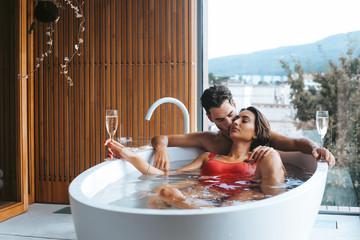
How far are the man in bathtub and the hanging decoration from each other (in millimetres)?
1393

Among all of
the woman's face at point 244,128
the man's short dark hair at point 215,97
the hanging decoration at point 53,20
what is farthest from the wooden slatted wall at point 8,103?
the woman's face at point 244,128

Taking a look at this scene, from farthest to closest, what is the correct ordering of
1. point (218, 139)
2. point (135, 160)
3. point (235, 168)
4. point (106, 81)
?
1. point (106, 81)
2. point (218, 139)
3. point (135, 160)
4. point (235, 168)

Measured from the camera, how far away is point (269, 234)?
156cm

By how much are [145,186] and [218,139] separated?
2.49ft

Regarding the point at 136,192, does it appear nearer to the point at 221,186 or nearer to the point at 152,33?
the point at 221,186

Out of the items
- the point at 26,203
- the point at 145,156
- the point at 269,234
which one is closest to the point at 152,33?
the point at 145,156

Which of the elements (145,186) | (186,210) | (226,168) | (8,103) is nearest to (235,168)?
(226,168)

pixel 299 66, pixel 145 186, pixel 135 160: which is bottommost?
pixel 145 186

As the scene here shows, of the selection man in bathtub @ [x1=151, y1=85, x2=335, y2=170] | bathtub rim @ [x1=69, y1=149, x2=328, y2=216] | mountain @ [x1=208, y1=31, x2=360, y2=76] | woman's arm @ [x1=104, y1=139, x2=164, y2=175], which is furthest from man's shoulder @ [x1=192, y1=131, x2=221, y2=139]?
mountain @ [x1=208, y1=31, x2=360, y2=76]

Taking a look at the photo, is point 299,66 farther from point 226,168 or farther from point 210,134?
point 226,168

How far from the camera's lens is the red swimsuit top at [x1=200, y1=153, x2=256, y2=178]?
254cm

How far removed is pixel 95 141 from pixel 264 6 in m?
1.95

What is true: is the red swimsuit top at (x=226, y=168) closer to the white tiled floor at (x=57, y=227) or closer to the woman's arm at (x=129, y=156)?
the woman's arm at (x=129, y=156)

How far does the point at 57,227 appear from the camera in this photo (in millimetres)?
3396
